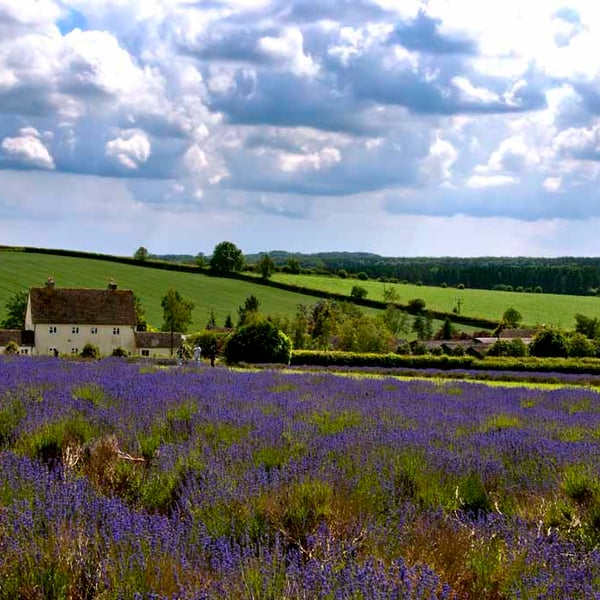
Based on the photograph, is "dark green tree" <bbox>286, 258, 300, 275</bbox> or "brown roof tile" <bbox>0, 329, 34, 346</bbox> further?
"dark green tree" <bbox>286, 258, 300, 275</bbox>

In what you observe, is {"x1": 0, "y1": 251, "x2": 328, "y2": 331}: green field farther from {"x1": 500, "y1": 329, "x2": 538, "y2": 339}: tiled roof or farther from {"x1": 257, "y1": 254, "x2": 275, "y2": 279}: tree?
{"x1": 500, "y1": 329, "x2": 538, "y2": 339}: tiled roof

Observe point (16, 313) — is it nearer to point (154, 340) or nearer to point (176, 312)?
point (176, 312)

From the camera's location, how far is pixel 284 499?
484 cm

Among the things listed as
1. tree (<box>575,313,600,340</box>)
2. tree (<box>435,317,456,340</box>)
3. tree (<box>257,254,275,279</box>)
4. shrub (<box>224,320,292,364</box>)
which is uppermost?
tree (<box>257,254,275,279</box>)

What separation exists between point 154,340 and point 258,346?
103ft

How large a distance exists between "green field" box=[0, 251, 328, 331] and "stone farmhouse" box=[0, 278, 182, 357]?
17.9 metres

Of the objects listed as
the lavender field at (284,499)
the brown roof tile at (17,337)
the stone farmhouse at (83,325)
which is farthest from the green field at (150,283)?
the lavender field at (284,499)

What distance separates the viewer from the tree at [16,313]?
69.3 m

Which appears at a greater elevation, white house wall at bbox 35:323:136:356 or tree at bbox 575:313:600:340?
tree at bbox 575:313:600:340

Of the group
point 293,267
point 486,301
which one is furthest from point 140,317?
point 486,301

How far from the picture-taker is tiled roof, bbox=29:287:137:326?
59.1 m

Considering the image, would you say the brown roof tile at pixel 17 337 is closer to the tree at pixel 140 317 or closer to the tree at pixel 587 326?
the tree at pixel 140 317

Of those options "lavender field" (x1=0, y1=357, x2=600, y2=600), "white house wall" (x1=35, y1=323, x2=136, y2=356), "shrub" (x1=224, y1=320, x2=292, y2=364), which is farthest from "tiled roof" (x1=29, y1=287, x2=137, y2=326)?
"lavender field" (x1=0, y1=357, x2=600, y2=600)

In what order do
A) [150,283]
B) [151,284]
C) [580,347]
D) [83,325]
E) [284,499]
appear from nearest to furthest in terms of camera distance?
[284,499]
[580,347]
[83,325]
[151,284]
[150,283]
